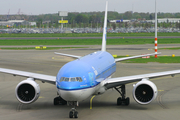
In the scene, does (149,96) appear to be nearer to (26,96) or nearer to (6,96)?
(26,96)

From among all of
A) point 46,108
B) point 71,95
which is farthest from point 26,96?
point 71,95

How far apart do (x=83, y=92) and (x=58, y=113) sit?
11.3 ft

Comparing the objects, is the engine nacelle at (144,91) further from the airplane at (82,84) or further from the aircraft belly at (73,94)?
the aircraft belly at (73,94)

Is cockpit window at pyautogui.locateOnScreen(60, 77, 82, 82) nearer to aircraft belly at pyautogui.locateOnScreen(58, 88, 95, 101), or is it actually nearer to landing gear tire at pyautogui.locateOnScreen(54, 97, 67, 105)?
aircraft belly at pyautogui.locateOnScreen(58, 88, 95, 101)

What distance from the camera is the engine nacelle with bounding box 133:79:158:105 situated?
2169 centimetres

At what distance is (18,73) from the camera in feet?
79.8

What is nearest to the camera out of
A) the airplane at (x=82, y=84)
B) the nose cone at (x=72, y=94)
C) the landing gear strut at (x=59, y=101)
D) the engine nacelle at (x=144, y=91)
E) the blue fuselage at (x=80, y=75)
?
the nose cone at (x=72, y=94)

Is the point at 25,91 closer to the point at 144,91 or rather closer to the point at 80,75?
the point at 80,75

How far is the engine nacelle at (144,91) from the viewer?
71.2ft

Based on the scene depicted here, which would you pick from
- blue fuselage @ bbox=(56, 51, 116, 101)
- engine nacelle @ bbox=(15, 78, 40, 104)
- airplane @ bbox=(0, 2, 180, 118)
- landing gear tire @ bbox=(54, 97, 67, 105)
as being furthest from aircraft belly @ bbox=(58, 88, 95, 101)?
landing gear tire @ bbox=(54, 97, 67, 105)

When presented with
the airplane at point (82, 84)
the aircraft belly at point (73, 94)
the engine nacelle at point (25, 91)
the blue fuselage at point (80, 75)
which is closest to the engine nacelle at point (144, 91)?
the airplane at point (82, 84)

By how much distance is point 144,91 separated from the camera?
21938 mm

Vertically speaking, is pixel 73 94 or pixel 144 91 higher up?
pixel 73 94

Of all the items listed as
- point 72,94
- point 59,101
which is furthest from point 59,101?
point 72,94
